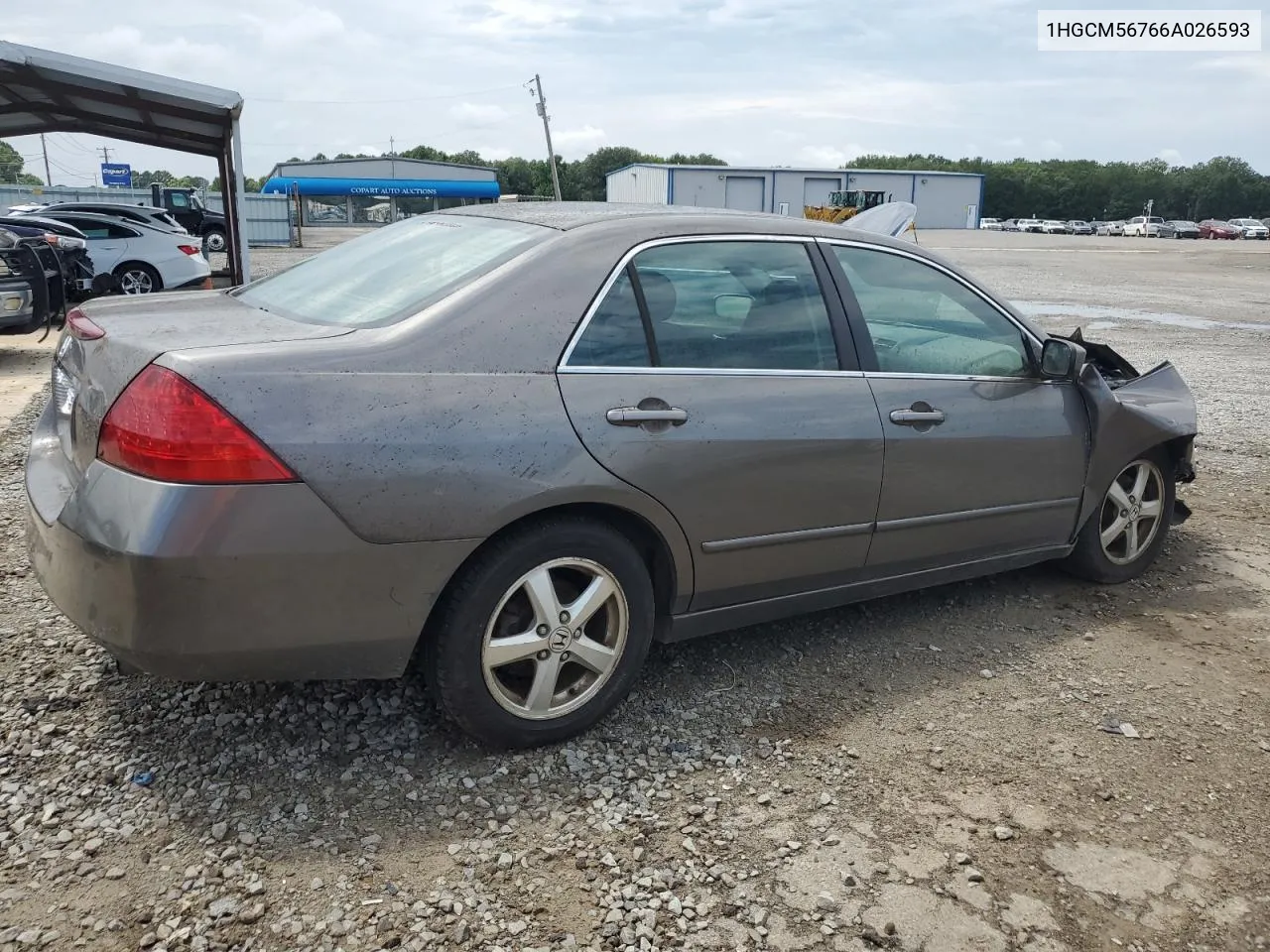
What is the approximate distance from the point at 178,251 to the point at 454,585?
15632 millimetres

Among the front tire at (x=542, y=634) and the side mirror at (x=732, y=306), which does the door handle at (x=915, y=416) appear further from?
the front tire at (x=542, y=634)

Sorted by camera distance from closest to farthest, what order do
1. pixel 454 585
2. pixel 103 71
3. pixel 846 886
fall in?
pixel 846 886 → pixel 454 585 → pixel 103 71

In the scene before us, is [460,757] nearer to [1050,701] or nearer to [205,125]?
[1050,701]

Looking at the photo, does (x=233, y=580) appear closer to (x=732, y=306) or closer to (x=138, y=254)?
(x=732, y=306)

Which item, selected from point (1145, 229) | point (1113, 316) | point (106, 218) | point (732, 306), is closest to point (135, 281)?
point (106, 218)

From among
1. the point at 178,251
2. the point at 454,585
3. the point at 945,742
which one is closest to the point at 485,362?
the point at 454,585

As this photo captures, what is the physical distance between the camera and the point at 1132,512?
180 inches

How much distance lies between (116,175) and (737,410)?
7357 cm

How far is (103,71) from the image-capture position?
33.9ft

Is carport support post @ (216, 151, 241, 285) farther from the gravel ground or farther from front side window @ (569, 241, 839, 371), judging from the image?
front side window @ (569, 241, 839, 371)

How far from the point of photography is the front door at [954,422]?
3623 millimetres

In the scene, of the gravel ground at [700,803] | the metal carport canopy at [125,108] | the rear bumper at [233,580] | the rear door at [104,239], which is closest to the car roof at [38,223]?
the rear door at [104,239]

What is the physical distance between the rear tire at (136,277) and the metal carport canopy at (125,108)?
1877 mm

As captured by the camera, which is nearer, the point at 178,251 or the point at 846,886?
the point at 846,886
